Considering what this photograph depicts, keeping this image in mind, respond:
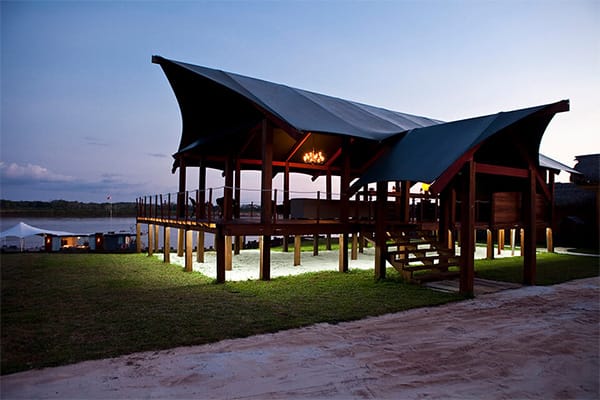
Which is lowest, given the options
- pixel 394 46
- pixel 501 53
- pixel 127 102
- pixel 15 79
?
pixel 15 79

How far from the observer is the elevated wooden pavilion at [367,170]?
9734 mm

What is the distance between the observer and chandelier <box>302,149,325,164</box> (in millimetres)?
16994

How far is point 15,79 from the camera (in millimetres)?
13227

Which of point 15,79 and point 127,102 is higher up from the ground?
point 127,102

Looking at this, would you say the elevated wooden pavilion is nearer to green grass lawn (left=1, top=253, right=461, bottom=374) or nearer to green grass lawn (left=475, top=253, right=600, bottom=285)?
green grass lawn (left=1, top=253, right=461, bottom=374)

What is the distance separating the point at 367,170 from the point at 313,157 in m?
5.50

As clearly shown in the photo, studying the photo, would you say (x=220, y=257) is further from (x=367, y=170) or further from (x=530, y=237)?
(x=530, y=237)

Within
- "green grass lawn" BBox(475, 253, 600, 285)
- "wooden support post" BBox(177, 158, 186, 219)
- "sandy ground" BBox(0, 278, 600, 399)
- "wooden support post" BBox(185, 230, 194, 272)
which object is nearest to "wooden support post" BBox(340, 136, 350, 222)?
"green grass lawn" BBox(475, 253, 600, 285)

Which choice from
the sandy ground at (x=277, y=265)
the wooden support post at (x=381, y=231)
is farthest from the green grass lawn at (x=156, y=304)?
the sandy ground at (x=277, y=265)

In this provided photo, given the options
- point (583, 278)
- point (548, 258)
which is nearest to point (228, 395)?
point (583, 278)

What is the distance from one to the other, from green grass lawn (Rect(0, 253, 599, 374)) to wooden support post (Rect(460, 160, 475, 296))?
0.53 metres

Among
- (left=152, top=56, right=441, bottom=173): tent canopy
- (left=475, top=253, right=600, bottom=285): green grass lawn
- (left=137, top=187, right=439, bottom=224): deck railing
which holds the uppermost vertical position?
(left=152, top=56, right=441, bottom=173): tent canopy

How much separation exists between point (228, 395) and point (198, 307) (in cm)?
382

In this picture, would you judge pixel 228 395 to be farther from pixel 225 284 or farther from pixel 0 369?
pixel 225 284
